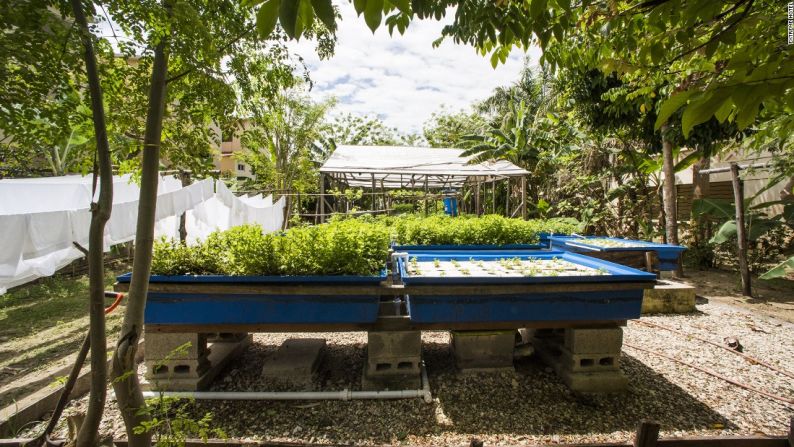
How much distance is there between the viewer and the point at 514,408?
3.13 meters

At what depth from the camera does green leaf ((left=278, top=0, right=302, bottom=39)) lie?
0.87m

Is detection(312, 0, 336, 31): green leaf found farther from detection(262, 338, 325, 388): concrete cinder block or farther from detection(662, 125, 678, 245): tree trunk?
detection(662, 125, 678, 245): tree trunk

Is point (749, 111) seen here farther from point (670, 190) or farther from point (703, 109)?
point (670, 190)

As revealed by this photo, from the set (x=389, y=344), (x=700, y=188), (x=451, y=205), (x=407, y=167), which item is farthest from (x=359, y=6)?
(x=451, y=205)

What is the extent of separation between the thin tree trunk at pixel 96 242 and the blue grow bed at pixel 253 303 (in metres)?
1.55

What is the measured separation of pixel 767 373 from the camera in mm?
3865

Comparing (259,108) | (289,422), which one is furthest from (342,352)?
(259,108)

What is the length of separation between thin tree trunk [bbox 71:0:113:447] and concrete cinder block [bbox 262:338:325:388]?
6.79ft

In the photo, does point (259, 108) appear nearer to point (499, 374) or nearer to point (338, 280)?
point (338, 280)

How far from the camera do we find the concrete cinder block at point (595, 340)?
3402 millimetres

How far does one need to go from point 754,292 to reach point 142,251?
388 inches

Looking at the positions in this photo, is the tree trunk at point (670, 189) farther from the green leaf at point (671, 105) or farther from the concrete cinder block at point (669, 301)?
the green leaf at point (671, 105)

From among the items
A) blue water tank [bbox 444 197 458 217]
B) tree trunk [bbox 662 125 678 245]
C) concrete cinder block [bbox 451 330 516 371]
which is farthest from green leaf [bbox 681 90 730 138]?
blue water tank [bbox 444 197 458 217]

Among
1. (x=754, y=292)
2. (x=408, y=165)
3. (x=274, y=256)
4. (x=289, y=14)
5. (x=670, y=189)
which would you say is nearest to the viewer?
(x=289, y=14)
